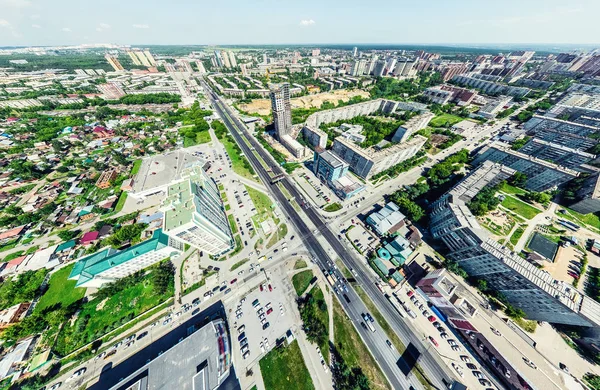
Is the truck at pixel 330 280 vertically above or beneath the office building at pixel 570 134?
beneath

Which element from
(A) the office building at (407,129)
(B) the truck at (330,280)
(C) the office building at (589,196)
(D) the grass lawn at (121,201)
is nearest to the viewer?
(B) the truck at (330,280)

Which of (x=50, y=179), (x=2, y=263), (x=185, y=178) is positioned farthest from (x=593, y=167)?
(x=50, y=179)

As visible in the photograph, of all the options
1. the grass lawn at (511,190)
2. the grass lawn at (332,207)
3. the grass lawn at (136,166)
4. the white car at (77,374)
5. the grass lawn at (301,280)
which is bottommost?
the white car at (77,374)

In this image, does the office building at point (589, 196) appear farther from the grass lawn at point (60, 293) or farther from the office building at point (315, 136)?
the grass lawn at point (60, 293)

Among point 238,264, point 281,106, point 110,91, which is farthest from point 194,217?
point 110,91

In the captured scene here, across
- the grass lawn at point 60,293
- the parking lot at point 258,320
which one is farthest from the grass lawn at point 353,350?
the grass lawn at point 60,293

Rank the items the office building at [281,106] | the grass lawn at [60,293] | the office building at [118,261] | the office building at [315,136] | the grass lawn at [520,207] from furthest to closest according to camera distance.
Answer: the office building at [315,136] → the office building at [281,106] → the grass lawn at [520,207] → the grass lawn at [60,293] → the office building at [118,261]

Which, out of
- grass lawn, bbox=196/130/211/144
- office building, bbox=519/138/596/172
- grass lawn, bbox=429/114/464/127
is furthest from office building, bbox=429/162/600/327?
grass lawn, bbox=196/130/211/144
